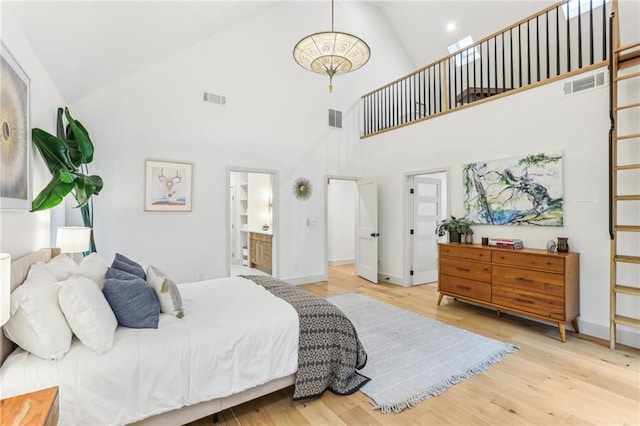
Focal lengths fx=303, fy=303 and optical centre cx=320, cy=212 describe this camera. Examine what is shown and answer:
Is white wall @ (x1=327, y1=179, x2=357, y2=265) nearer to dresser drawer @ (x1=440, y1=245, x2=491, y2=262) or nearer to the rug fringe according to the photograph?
dresser drawer @ (x1=440, y1=245, x2=491, y2=262)

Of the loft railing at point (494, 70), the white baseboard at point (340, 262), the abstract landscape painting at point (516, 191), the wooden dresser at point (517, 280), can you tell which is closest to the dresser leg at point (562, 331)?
the wooden dresser at point (517, 280)

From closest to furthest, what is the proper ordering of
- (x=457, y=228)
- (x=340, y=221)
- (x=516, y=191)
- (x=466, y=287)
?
(x=516, y=191), (x=466, y=287), (x=457, y=228), (x=340, y=221)

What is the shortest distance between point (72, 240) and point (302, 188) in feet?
11.7

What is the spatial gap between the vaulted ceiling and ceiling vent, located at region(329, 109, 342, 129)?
56.2 inches

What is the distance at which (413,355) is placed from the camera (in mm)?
2895

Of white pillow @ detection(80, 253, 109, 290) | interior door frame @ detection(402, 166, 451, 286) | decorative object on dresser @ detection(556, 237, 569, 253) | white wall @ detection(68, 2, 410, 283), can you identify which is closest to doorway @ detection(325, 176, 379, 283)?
interior door frame @ detection(402, 166, 451, 286)

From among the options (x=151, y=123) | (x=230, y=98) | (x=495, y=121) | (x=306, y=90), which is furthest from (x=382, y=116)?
(x=151, y=123)

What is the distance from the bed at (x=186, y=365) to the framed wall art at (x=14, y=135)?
1.39ft

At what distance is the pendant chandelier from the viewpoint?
10.5ft

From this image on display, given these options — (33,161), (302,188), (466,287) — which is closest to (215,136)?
(302,188)

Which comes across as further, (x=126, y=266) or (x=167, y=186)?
(x=167, y=186)

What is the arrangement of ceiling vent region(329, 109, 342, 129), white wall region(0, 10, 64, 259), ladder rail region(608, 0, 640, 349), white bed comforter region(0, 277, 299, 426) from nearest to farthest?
white bed comforter region(0, 277, 299, 426) < white wall region(0, 10, 64, 259) < ladder rail region(608, 0, 640, 349) < ceiling vent region(329, 109, 342, 129)

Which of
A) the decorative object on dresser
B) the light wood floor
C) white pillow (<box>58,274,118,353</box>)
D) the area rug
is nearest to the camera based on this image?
white pillow (<box>58,274,118,353</box>)

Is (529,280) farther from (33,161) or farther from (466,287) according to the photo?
(33,161)
